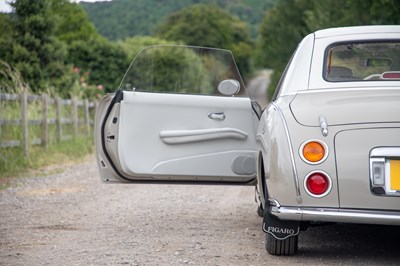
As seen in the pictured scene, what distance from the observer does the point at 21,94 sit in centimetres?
1453

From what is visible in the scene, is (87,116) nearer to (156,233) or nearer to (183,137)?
(183,137)

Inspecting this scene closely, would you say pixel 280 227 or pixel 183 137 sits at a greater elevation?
pixel 183 137

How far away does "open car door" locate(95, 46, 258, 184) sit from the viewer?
7344 millimetres

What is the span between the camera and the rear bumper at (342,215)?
5.38 meters

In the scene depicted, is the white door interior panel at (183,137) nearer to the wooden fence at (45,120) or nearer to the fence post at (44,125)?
the wooden fence at (45,120)

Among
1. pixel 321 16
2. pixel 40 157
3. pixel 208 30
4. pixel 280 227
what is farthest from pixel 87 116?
pixel 208 30

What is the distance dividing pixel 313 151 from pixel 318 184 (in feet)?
0.68

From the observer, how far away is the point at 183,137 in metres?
7.39

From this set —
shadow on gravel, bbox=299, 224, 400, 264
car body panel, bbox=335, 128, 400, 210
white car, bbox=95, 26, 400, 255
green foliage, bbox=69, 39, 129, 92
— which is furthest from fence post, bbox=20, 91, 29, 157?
green foliage, bbox=69, 39, 129, 92

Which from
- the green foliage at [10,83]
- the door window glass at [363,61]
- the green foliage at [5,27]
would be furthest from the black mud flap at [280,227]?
the green foliage at [5,27]

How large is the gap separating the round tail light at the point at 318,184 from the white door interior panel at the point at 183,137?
1903mm

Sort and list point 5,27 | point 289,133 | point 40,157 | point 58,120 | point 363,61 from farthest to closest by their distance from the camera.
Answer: point 5,27, point 58,120, point 40,157, point 363,61, point 289,133

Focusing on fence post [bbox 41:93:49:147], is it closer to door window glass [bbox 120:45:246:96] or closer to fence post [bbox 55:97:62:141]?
fence post [bbox 55:97:62:141]

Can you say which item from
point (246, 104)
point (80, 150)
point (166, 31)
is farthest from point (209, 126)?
point (166, 31)
